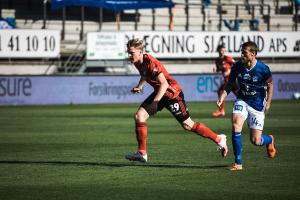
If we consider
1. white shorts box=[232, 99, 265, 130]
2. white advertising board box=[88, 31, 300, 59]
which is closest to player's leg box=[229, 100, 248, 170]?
white shorts box=[232, 99, 265, 130]

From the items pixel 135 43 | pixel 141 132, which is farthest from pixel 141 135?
pixel 135 43

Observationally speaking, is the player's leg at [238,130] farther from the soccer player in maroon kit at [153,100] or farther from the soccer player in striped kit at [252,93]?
the soccer player in maroon kit at [153,100]

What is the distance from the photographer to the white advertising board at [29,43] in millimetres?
34625

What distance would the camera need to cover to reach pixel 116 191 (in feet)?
33.8

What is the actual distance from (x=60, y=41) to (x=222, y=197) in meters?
27.7

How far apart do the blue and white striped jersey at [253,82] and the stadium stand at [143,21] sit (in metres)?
23.0

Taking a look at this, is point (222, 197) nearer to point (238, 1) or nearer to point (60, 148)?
point (60, 148)

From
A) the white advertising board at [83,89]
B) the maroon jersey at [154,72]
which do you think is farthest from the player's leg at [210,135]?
the white advertising board at [83,89]

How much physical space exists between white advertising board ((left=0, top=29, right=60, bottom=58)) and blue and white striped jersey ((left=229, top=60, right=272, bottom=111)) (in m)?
22.7

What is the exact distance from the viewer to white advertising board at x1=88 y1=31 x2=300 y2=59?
122 feet

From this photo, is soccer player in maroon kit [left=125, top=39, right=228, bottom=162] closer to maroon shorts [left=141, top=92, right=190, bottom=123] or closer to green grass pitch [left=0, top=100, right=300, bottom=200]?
maroon shorts [left=141, top=92, right=190, bottom=123]

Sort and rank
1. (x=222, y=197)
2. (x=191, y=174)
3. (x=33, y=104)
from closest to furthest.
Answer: (x=222, y=197), (x=191, y=174), (x=33, y=104)

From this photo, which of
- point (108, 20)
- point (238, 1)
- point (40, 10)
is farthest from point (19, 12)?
point (238, 1)

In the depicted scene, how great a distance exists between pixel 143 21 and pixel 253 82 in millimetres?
27553
